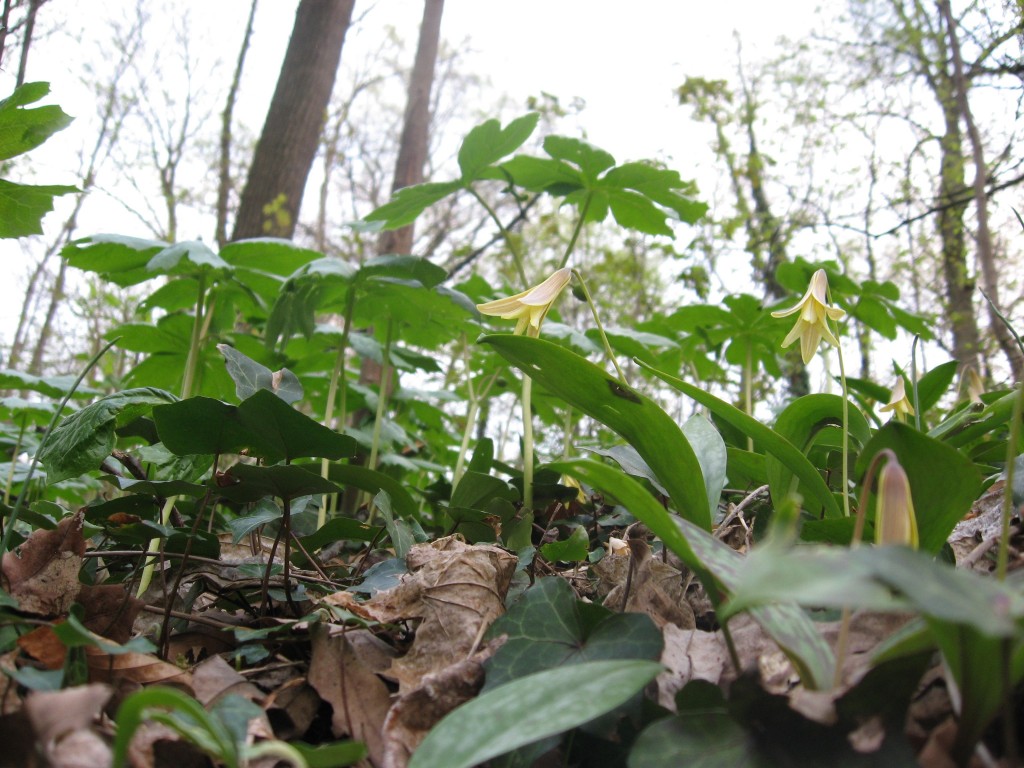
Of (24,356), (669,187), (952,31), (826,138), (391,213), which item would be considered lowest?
(24,356)

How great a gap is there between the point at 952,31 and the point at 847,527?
3682mm

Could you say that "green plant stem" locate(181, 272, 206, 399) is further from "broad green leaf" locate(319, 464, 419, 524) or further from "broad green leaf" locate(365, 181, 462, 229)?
"broad green leaf" locate(319, 464, 419, 524)

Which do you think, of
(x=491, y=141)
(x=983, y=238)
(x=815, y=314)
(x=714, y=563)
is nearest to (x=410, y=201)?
(x=491, y=141)

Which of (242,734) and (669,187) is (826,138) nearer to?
(669,187)

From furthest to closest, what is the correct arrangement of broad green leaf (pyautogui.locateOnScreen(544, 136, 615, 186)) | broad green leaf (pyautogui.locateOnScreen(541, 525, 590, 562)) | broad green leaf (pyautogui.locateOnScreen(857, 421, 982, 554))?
broad green leaf (pyautogui.locateOnScreen(544, 136, 615, 186)) → broad green leaf (pyautogui.locateOnScreen(541, 525, 590, 562)) → broad green leaf (pyautogui.locateOnScreen(857, 421, 982, 554))

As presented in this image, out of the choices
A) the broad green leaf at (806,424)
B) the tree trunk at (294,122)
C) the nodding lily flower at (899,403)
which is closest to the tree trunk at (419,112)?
the tree trunk at (294,122)

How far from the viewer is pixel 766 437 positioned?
91cm

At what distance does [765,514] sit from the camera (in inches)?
49.2

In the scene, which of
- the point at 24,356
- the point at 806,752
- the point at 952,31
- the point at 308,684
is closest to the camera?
the point at 806,752

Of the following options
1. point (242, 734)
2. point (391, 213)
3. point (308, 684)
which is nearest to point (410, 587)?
point (308, 684)

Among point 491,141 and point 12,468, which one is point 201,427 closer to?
point 491,141

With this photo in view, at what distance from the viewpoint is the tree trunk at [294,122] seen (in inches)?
158

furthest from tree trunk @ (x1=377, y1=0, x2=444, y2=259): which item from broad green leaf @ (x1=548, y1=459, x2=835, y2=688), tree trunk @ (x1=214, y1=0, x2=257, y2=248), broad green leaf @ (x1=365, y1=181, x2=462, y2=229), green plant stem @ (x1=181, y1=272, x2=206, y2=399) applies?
broad green leaf @ (x1=548, y1=459, x2=835, y2=688)

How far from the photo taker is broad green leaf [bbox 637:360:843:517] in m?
0.90
